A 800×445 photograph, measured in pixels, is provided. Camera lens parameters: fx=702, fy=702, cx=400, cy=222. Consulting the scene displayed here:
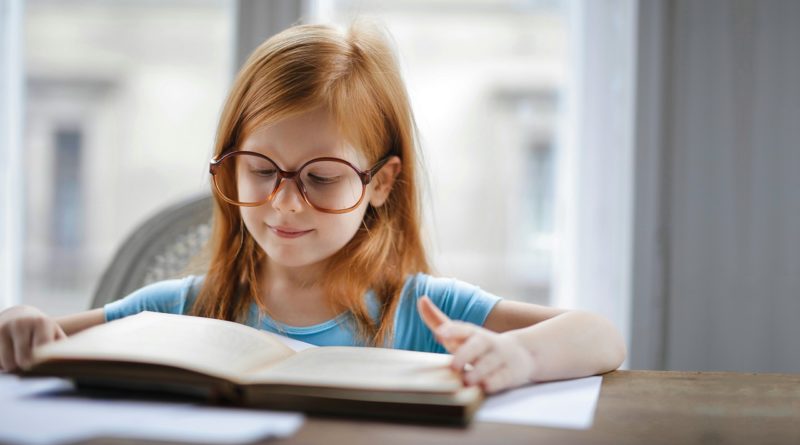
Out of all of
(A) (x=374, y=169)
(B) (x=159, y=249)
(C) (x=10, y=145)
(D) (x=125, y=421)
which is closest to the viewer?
(D) (x=125, y=421)

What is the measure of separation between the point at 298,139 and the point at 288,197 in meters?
0.07

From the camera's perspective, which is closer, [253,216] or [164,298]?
[253,216]

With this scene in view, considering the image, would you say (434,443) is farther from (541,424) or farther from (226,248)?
(226,248)

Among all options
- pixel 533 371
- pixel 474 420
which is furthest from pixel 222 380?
pixel 533 371

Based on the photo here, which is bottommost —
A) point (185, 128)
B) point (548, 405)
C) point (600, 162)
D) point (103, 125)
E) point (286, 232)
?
point (548, 405)

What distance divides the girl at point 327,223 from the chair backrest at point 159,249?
0.64 ft

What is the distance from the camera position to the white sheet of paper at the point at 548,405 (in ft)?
1.82

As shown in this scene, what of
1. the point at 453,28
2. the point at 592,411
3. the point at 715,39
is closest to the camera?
the point at 592,411

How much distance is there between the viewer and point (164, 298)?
3.37 feet

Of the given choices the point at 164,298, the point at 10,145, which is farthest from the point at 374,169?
the point at 10,145

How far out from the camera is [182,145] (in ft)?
20.6

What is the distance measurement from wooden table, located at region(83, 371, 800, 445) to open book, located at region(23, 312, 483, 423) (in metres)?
0.02

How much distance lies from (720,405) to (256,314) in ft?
2.01

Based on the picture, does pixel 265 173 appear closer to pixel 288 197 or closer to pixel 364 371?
pixel 288 197
